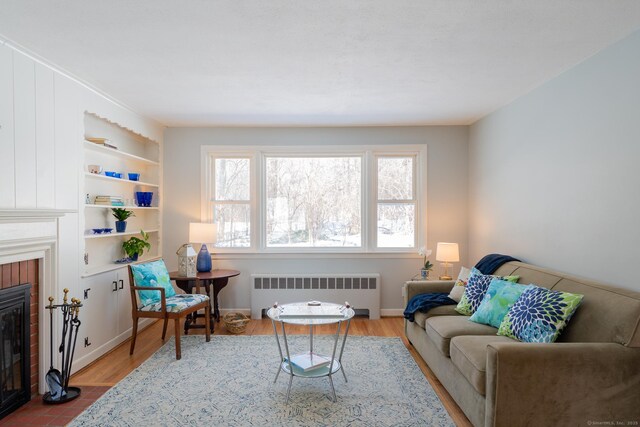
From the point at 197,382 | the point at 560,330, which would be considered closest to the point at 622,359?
the point at 560,330

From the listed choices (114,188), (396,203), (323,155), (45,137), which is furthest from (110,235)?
(396,203)

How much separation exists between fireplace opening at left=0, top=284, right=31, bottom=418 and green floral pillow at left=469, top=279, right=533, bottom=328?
132 inches

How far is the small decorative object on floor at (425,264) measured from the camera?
4523mm

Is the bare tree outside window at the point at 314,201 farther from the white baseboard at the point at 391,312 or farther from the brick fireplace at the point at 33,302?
the brick fireplace at the point at 33,302

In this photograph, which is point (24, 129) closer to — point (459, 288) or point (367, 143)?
point (367, 143)

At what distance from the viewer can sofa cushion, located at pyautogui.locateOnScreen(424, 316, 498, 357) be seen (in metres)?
2.74

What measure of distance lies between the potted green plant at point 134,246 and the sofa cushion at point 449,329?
321cm

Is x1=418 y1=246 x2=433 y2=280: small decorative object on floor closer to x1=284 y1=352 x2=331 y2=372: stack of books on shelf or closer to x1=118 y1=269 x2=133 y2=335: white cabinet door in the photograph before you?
x1=284 y1=352 x2=331 y2=372: stack of books on shelf

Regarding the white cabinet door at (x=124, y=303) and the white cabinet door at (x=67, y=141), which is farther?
the white cabinet door at (x=124, y=303)

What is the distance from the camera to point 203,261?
14.7 ft

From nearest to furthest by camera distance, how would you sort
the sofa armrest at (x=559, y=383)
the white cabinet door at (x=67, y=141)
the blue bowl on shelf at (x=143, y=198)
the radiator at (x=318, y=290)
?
the sofa armrest at (x=559, y=383) < the white cabinet door at (x=67, y=141) < the blue bowl on shelf at (x=143, y=198) < the radiator at (x=318, y=290)

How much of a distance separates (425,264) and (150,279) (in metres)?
3.09

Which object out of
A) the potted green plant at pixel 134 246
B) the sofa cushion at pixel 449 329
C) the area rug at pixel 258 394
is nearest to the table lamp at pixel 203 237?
the potted green plant at pixel 134 246

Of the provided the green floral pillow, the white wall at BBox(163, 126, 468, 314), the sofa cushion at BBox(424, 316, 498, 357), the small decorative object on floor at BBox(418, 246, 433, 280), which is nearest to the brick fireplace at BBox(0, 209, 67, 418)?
the white wall at BBox(163, 126, 468, 314)
